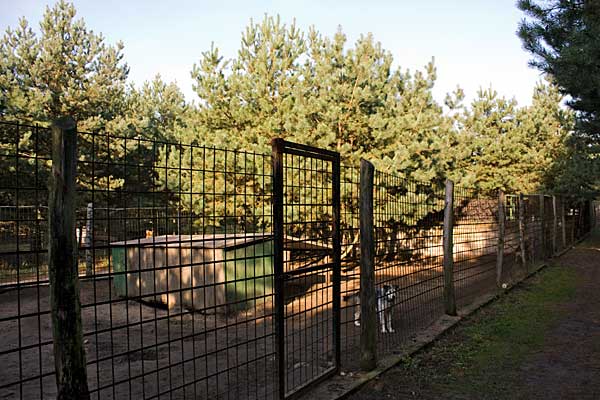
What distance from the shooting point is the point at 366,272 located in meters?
5.51

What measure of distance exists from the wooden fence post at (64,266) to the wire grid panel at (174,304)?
12.4 inches

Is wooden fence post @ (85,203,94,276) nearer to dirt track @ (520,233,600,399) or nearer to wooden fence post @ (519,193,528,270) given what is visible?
dirt track @ (520,233,600,399)

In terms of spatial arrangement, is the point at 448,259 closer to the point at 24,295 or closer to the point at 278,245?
the point at 278,245

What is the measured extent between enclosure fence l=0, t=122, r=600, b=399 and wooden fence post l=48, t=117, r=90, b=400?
0.06ft

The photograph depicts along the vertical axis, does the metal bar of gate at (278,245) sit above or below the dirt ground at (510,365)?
above

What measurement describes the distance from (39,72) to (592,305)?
21922mm

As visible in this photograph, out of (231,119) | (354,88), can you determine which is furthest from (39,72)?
(354,88)

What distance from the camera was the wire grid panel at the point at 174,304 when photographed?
3.47 metres

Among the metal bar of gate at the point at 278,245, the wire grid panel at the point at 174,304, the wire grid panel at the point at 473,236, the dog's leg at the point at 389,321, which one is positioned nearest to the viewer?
the wire grid panel at the point at 174,304

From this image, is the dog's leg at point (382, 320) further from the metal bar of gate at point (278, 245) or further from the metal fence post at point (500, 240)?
the metal fence post at point (500, 240)

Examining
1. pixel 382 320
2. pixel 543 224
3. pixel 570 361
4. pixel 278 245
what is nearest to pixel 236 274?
pixel 278 245

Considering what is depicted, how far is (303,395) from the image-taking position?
468 centimetres

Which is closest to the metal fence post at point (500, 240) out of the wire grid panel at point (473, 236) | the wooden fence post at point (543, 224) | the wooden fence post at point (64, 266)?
the wire grid panel at point (473, 236)

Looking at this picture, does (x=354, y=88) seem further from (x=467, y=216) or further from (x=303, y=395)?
(x=303, y=395)
